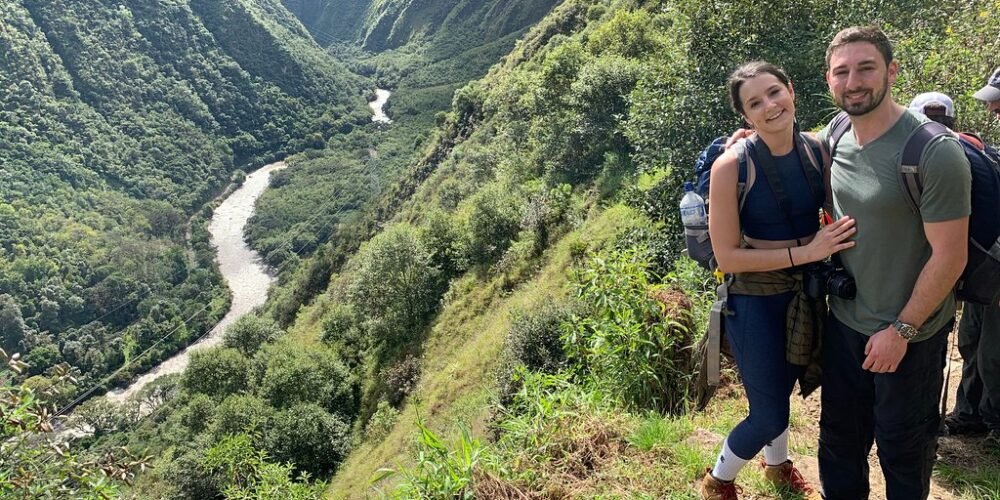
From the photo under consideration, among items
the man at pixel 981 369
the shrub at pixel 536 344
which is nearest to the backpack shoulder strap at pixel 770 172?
the man at pixel 981 369

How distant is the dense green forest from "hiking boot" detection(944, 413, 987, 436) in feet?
0.57

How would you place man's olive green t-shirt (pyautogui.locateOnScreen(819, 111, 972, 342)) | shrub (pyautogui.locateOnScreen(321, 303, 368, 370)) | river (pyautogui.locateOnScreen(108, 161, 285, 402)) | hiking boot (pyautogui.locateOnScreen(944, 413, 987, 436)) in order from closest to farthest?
man's olive green t-shirt (pyautogui.locateOnScreen(819, 111, 972, 342)) → hiking boot (pyautogui.locateOnScreen(944, 413, 987, 436)) → shrub (pyautogui.locateOnScreen(321, 303, 368, 370)) → river (pyautogui.locateOnScreen(108, 161, 285, 402))

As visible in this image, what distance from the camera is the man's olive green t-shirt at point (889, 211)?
6.82 feet

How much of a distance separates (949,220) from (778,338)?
2.84ft

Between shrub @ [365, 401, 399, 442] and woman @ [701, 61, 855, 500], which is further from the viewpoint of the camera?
shrub @ [365, 401, 399, 442]

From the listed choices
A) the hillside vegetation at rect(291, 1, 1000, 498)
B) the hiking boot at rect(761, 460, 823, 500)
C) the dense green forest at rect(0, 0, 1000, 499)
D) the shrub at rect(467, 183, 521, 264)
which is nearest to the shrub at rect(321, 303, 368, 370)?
the dense green forest at rect(0, 0, 1000, 499)

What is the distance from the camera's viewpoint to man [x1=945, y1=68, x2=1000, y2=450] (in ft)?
11.0

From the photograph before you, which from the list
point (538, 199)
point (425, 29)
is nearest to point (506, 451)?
point (538, 199)

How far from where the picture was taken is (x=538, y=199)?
19547mm

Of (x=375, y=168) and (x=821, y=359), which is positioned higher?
(x=821, y=359)

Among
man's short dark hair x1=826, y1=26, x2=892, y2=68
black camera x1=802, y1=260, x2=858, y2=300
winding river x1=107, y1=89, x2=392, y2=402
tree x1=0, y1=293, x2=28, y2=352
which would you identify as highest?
man's short dark hair x1=826, y1=26, x2=892, y2=68

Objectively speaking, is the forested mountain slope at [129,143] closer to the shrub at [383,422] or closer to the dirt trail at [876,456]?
the shrub at [383,422]

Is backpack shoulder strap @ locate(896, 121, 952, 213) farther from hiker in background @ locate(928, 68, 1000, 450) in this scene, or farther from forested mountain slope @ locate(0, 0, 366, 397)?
forested mountain slope @ locate(0, 0, 366, 397)

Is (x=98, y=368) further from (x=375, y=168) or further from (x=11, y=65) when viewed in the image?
(x=11, y=65)
